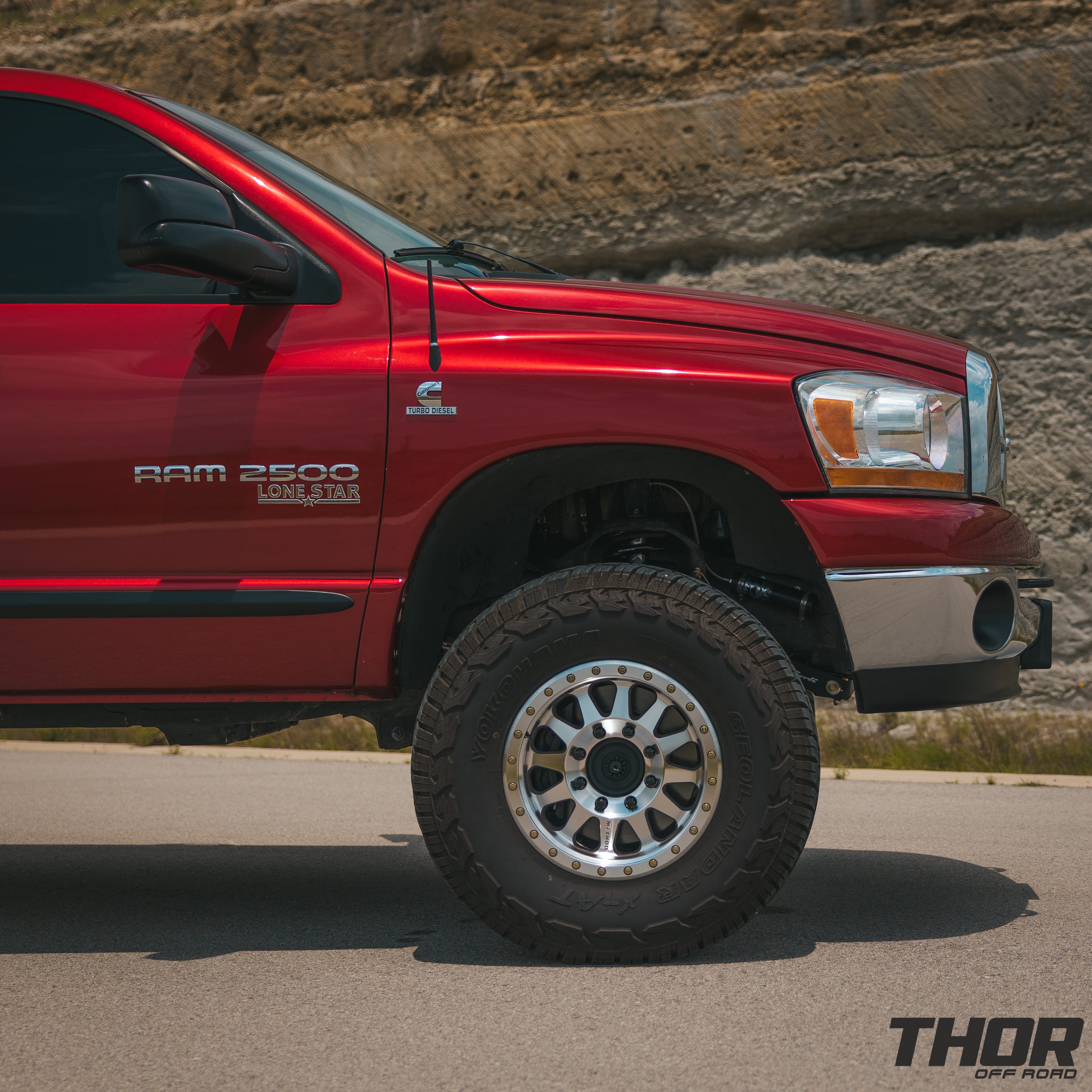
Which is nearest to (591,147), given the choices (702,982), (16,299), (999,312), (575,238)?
(575,238)

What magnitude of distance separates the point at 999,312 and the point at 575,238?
3109mm

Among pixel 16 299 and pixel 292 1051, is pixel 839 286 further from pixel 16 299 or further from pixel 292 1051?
pixel 292 1051

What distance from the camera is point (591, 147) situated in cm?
955

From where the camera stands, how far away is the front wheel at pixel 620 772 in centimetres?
319

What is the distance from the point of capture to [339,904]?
4.01 meters

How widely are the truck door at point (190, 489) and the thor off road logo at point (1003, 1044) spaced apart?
1.66m

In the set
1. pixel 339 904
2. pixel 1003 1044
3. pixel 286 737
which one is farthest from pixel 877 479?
pixel 286 737

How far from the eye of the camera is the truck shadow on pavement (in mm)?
3488

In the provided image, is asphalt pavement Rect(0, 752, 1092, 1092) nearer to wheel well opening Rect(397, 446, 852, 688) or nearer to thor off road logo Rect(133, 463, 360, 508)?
wheel well opening Rect(397, 446, 852, 688)

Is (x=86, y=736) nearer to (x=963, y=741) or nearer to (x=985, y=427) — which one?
(x=963, y=741)

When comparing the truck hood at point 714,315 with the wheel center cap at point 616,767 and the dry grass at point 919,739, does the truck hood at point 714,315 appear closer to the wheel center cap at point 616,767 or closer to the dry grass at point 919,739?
the wheel center cap at point 616,767

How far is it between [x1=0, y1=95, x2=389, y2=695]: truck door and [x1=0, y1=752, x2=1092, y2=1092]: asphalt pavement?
781 millimetres

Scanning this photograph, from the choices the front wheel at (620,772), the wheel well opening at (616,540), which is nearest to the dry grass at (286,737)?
the wheel well opening at (616,540)

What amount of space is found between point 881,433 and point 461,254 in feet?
4.85
